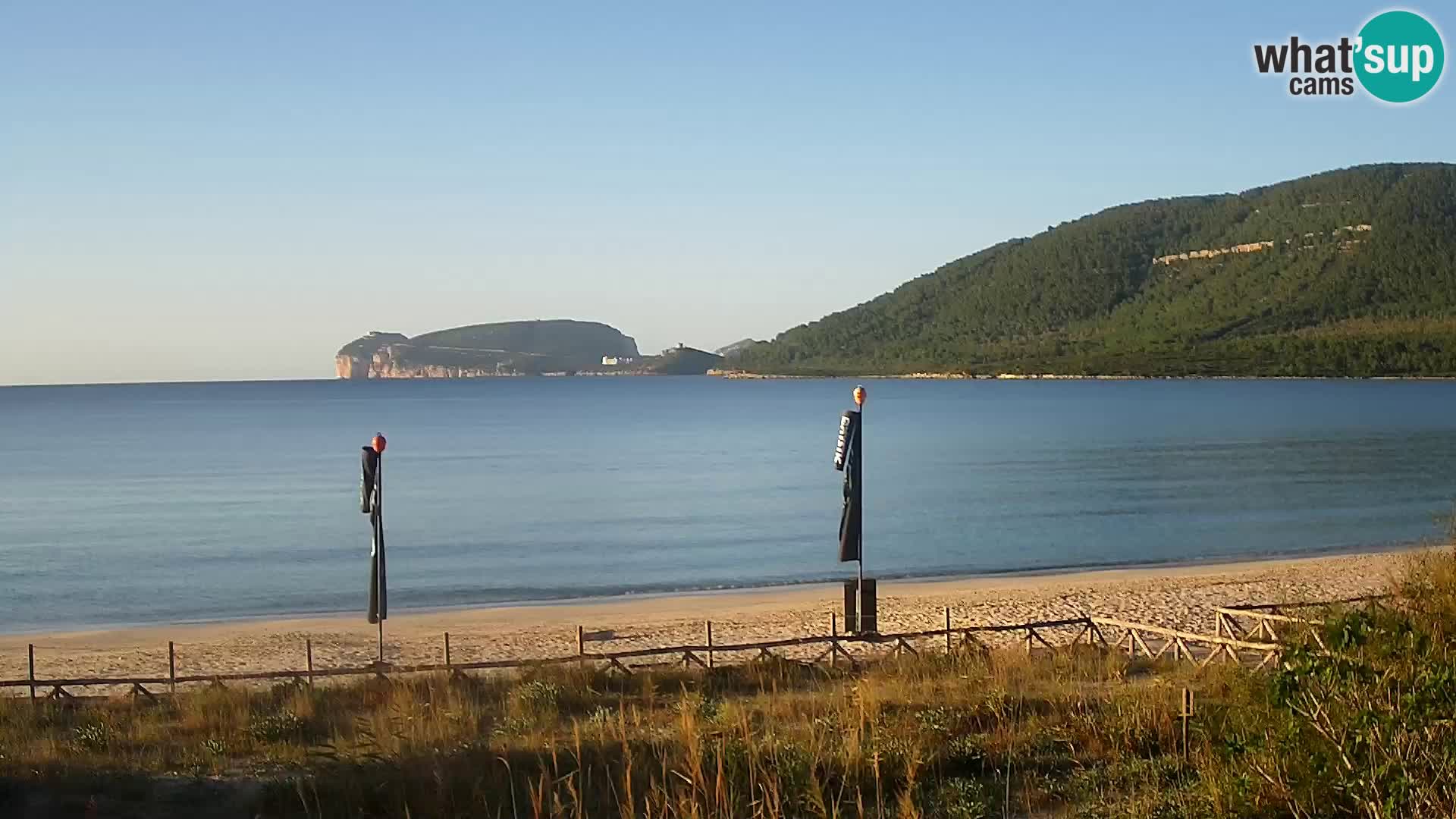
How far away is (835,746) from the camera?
770 centimetres

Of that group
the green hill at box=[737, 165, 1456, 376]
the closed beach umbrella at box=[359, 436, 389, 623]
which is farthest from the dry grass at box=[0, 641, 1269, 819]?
the green hill at box=[737, 165, 1456, 376]

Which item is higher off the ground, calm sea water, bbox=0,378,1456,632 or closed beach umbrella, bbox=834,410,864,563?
closed beach umbrella, bbox=834,410,864,563

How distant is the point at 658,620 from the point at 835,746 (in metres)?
17.3

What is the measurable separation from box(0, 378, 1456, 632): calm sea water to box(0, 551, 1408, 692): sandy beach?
2411 millimetres

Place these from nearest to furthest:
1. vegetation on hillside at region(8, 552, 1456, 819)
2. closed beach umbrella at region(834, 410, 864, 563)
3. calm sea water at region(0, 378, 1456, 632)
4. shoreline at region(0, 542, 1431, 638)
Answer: vegetation on hillside at region(8, 552, 1456, 819)
closed beach umbrella at region(834, 410, 864, 563)
shoreline at region(0, 542, 1431, 638)
calm sea water at region(0, 378, 1456, 632)

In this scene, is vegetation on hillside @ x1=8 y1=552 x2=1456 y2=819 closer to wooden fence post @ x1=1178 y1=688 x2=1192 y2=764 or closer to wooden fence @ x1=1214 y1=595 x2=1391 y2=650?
wooden fence post @ x1=1178 y1=688 x2=1192 y2=764

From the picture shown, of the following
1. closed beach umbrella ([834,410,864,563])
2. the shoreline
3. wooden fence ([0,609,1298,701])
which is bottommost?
the shoreline

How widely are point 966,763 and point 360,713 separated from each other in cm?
A: 578

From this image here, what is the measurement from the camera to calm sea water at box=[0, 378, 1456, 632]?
3238cm

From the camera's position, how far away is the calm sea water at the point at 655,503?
32.4 metres

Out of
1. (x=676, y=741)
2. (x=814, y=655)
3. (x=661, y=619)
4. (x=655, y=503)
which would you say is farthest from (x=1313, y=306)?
(x=676, y=741)

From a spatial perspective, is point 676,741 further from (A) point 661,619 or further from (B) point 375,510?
(A) point 661,619

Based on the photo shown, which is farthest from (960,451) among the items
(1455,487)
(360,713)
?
(360,713)

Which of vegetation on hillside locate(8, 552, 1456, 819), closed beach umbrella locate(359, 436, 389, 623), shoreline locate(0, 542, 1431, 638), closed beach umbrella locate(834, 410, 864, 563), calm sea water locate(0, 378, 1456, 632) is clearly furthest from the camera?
calm sea water locate(0, 378, 1456, 632)
